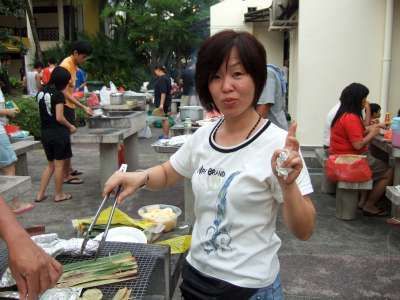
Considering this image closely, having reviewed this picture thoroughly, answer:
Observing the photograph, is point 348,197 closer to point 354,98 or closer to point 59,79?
point 354,98

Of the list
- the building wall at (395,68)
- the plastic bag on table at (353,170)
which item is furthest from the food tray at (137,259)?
the building wall at (395,68)

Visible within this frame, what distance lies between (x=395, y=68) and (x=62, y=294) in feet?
23.6

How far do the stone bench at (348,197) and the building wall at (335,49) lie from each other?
269 cm

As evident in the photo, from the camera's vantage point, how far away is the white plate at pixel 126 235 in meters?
2.45

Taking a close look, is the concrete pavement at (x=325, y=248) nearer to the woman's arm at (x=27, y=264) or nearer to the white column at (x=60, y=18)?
the woman's arm at (x=27, y=264)

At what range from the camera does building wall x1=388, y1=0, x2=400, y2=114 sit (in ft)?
23.9

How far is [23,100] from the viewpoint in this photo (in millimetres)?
10867

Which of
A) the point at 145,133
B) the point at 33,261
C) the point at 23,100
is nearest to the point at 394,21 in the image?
the point at 145,133

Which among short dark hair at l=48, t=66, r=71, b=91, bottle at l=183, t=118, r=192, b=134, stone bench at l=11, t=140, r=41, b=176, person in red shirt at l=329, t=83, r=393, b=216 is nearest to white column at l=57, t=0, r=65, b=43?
stone bench at l=11, t=140, r=41, b=176

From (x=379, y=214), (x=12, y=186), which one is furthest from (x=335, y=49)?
(x=12, y=186)

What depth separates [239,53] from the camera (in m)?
1.63

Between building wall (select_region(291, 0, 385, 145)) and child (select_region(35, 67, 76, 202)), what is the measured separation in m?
4.06

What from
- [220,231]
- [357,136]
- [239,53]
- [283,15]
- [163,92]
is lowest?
[357,136]

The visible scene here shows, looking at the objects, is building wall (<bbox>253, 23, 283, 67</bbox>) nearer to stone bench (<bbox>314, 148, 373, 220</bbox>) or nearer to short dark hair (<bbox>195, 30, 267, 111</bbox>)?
stone bench (<bbox>314, 148, 373, 220</bbox>)
